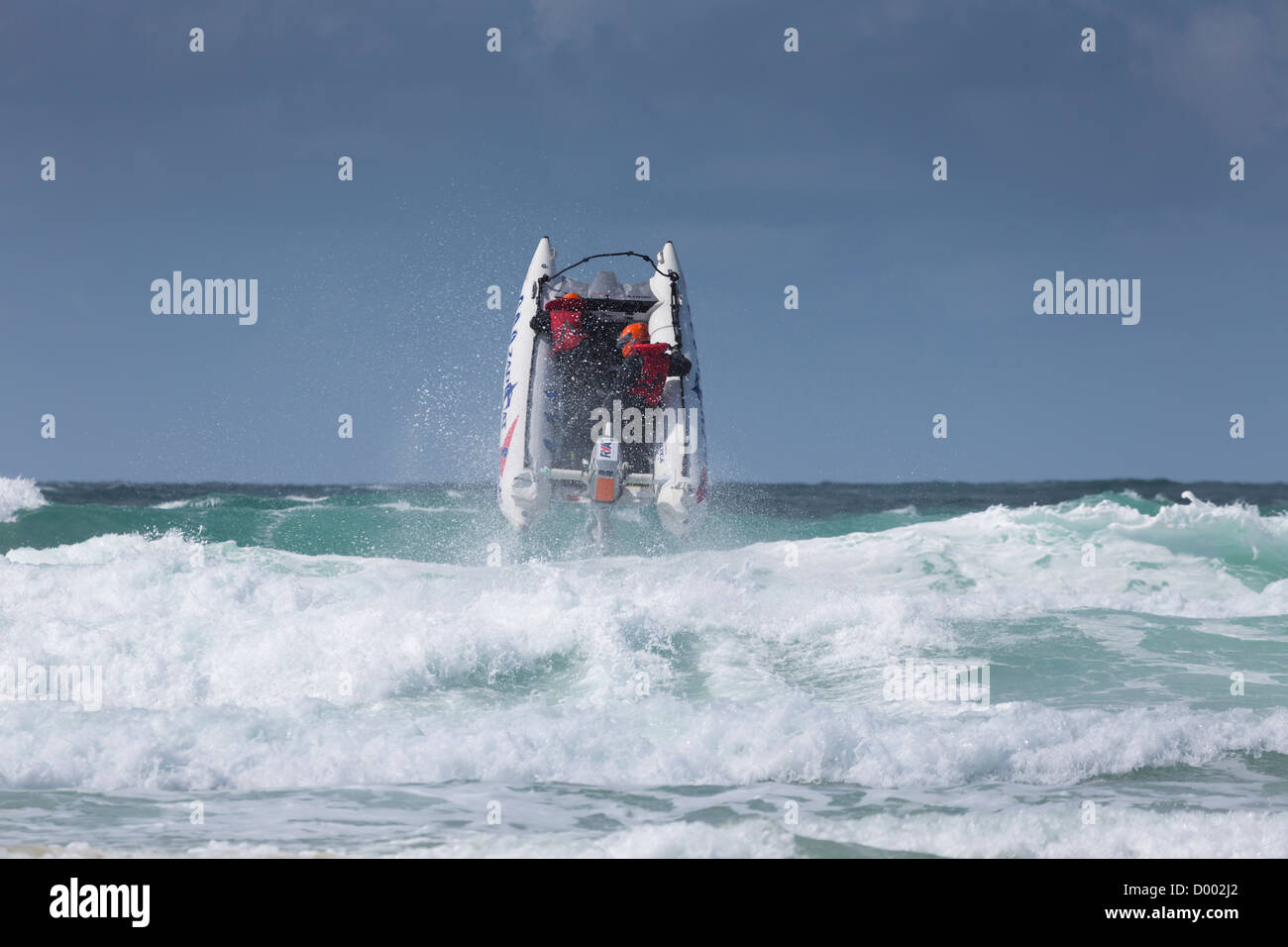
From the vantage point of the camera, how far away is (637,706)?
271 inches

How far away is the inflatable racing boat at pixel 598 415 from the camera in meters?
10.4

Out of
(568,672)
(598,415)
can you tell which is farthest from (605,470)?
(568,672)

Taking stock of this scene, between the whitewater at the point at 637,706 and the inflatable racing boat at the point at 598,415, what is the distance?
0.75 metres

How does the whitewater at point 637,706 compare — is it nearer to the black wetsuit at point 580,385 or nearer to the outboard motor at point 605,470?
the outboard motor at point 605,470

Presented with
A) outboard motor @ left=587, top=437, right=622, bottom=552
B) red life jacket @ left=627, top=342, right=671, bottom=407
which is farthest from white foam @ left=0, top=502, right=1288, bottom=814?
red life jacket @ left=627, top=342, right=671, bottom=407

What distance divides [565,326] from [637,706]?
5.04 meters

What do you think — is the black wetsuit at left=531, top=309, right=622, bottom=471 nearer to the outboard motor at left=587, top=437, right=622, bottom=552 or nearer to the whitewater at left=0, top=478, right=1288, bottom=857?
the outboard motor at left=587, top=437, right=622, bottom=552

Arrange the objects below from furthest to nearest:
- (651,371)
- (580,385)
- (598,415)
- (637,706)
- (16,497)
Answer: (16,497) < (580,385) < (598,415) < (651,371) < (637,706)

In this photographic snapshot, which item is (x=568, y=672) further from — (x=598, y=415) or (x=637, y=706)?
(x=598, y=415)

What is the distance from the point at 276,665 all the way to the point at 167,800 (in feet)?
9.13

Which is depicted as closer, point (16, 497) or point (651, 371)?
point (651, 371)

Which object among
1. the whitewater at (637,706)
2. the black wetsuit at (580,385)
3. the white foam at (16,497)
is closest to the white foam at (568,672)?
the whitewater at (637,706)
